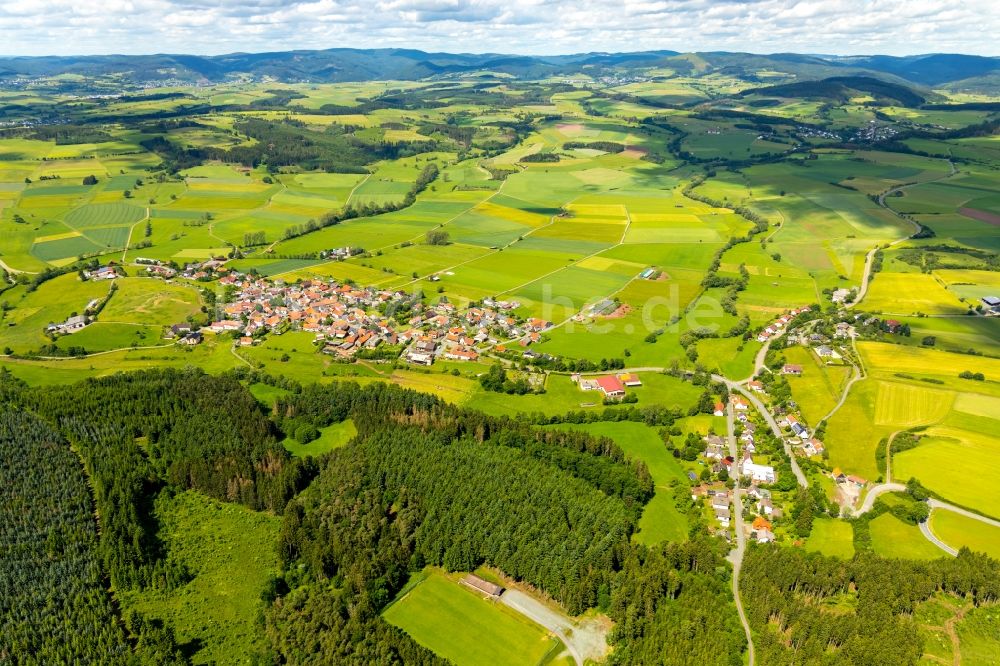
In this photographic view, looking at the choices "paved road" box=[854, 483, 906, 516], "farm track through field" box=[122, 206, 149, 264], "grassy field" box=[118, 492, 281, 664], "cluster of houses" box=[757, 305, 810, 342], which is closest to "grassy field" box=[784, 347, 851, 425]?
"cluster of houses" box=[757, 305, 810, 342]

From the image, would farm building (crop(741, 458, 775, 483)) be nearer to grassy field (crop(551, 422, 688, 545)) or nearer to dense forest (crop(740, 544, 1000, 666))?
grassy field (crop(551, 422, 688, 545))

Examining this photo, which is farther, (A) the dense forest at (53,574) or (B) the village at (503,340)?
(B) the village at (503,340)

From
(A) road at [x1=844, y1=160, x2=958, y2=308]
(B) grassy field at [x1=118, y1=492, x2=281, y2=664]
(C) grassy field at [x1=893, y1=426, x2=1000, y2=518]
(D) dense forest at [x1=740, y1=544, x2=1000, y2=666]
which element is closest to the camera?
(D) dense forest at [x1=740, y1=544, x2=1000, y2=666]

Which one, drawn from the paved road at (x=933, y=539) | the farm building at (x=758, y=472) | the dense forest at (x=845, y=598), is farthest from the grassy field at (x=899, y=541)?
the farm building at (x=758, y=472)

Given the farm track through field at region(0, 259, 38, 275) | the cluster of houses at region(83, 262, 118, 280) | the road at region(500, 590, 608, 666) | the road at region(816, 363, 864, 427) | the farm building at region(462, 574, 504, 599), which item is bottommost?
the road at region(500, 590, 608, 666)

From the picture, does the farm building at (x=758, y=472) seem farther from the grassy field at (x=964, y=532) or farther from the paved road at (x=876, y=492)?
the grassy field at (x=964, y=532)

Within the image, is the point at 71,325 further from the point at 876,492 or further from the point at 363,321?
the point at 876,492

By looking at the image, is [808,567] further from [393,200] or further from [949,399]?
[393,200]
